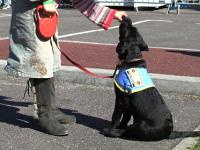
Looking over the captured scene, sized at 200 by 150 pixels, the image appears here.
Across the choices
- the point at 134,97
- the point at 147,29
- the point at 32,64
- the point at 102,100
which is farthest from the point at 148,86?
the point at 147,29

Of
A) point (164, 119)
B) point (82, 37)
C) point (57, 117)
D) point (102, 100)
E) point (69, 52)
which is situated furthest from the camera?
point (82, 37)

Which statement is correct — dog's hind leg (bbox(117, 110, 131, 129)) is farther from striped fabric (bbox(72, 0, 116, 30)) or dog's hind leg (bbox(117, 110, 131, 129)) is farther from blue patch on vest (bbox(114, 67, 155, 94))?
striped fabric (bbox(72, 0, 116, 30))

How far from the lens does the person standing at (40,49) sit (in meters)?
5.09

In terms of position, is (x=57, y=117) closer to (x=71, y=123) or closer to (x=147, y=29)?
(x=71, y=123)

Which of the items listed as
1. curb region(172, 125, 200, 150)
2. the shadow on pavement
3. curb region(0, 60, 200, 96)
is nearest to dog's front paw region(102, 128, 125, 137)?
the shadow on pavement

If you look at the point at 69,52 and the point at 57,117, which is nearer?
the point at 57,117

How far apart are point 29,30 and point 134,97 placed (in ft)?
3.88

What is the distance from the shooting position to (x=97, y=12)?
511 centimetres

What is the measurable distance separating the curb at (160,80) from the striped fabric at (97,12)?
2371 millimetres

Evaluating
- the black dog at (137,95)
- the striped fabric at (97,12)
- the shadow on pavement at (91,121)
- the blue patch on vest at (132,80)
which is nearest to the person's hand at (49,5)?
the striped fabric at (97,12)

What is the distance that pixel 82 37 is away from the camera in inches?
504

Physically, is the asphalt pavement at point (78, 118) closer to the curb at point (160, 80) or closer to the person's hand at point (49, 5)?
the curb at point (160, 80)

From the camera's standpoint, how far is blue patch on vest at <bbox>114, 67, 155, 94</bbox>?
5117mm

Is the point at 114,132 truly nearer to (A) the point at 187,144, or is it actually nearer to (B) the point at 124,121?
(B) the point at 124,121
